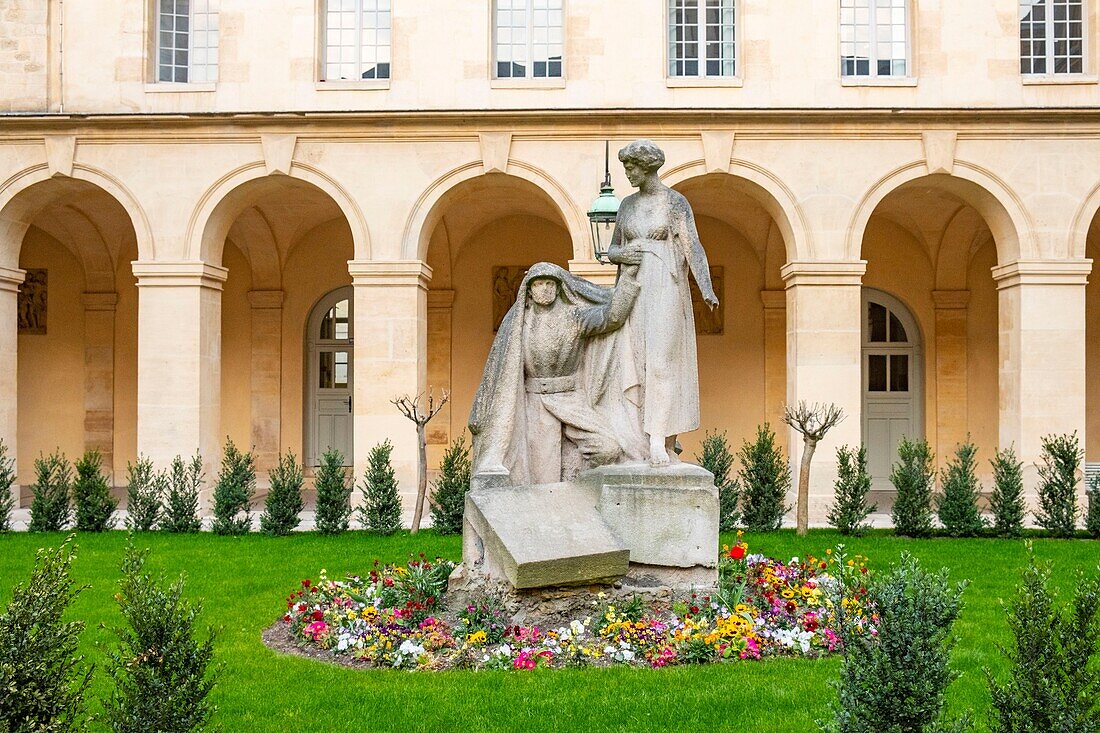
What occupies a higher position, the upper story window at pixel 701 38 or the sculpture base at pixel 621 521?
the upper story window at pixel 701 38

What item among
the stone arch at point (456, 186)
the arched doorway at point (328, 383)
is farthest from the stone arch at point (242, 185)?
the arched doorway at point (328, 383)

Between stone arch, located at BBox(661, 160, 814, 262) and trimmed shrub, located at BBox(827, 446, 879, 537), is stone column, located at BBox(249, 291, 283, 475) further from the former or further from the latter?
trimmed shrub, located at BBox(827, 446, 879, 537)

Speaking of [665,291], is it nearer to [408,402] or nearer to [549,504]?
[549,504]

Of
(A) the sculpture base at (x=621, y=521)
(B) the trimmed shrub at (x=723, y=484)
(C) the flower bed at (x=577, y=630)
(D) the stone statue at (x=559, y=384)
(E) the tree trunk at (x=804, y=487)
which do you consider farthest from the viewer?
(E) the tree trunk at (x=804, y=487)

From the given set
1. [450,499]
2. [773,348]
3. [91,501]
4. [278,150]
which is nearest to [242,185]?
[278,150]

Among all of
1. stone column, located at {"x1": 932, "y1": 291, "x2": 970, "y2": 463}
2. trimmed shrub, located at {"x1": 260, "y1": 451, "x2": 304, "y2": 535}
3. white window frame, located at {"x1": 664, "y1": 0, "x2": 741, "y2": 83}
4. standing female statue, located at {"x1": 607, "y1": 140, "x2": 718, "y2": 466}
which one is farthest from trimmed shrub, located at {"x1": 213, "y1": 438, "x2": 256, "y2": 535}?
stone column, located at {"x1": 932, "y1": 291, "x2": 970, "y2": 463}

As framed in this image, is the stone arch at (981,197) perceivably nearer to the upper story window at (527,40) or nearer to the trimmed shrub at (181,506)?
the upper story window at (527,40)

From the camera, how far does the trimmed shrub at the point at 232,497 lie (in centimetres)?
1243

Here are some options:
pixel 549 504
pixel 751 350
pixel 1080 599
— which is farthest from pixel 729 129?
pixel 1080 599

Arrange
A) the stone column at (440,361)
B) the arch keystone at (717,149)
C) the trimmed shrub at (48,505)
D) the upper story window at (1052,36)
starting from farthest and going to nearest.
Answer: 1. the stone column at (440,361)
2. the upper story window at (1052,36)
3. the arch keystone at (717,149)
4. the trimmed shrub at (48,505)

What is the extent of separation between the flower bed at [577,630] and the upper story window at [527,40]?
1048 cm

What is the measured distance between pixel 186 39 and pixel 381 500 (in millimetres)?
8896

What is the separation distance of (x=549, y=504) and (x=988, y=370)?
15293mm

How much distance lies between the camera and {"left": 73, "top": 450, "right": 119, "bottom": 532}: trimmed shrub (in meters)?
12.7
